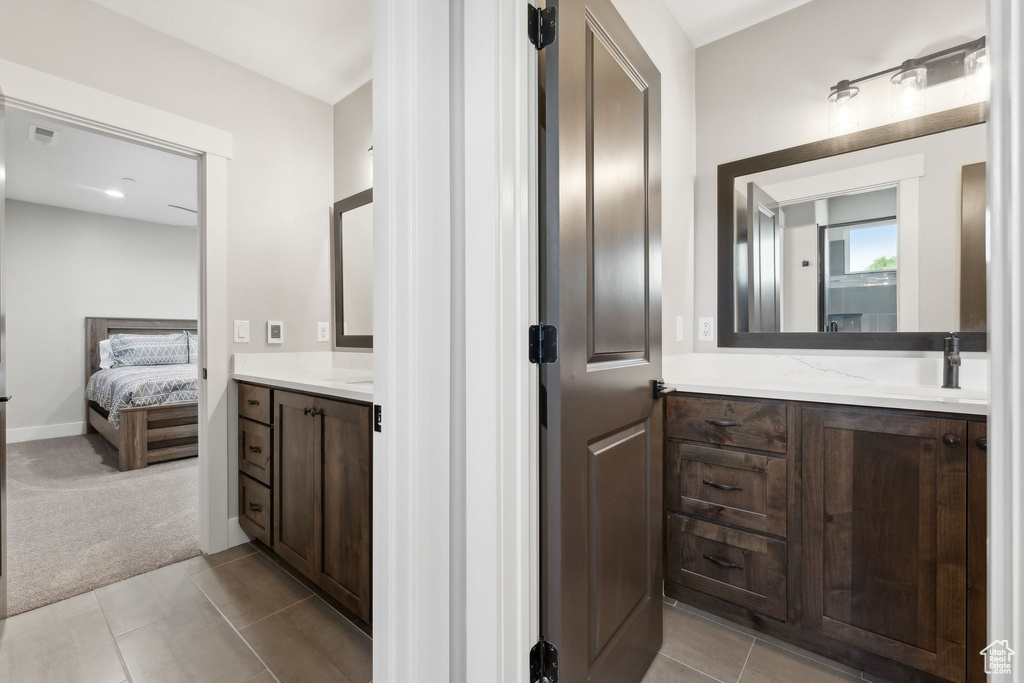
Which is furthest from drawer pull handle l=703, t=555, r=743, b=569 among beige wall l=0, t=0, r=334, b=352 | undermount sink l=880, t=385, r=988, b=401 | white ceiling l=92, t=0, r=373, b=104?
white ceiling l=92, t=0, r=373, b=104

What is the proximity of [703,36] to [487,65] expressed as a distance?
1805 mm

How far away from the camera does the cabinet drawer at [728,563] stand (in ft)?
5.20

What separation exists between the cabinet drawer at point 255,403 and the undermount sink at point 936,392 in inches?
99.8

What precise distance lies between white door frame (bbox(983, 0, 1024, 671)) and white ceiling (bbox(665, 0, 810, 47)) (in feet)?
6.36

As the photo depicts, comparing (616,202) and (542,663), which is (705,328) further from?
(542,663)

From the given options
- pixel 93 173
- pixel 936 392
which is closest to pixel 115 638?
pixel 936 392

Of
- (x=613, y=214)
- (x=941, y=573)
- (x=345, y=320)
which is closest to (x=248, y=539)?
(x=345, y=320)

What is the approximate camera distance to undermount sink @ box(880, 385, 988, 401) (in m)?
1.47

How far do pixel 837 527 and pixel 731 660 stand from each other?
58 cm

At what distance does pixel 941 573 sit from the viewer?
1.29m

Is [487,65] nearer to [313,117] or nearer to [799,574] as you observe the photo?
[799,574]

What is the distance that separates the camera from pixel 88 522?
269 centimetres

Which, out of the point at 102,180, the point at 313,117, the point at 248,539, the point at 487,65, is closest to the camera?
the point at 487,65

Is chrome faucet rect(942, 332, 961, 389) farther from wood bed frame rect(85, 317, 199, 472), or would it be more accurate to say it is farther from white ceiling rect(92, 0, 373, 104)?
wood bed frame rect(85, 317, 199, 472)
